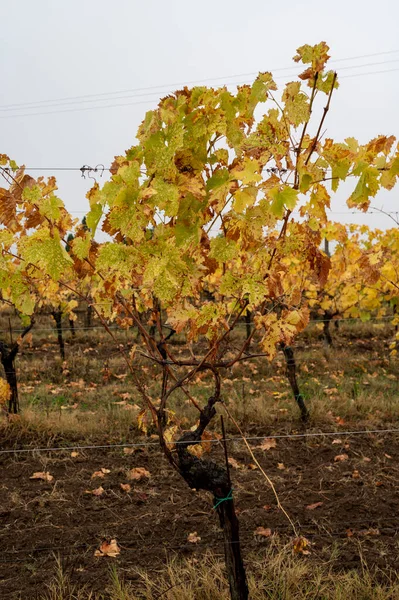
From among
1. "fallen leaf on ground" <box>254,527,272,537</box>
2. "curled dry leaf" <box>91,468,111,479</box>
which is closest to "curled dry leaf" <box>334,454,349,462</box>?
"fallen leaf on ground" <box>254,527,272,537</box>

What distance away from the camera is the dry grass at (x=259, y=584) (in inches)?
102

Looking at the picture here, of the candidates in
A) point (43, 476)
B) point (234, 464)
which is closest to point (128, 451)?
point (43, 476)

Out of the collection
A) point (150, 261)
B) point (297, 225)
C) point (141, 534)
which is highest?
point (297, 225)

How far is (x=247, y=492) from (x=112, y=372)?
510 centimetres

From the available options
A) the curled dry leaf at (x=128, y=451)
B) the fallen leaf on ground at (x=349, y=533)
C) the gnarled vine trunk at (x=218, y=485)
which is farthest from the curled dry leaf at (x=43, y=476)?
the gnarled vine trunk at (x=218, y=485)

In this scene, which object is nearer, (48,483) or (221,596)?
(221,596)

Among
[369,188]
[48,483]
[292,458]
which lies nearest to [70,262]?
[369,188]

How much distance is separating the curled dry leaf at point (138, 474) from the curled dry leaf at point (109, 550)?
1011mm

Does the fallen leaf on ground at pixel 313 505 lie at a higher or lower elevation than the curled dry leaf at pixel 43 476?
lower

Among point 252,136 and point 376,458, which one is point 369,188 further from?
point 376,458

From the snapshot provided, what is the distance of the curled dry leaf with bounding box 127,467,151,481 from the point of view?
428 cm

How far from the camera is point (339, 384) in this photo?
7453 millimetres

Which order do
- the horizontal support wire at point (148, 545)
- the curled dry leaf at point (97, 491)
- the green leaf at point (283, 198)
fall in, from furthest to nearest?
the curled dry leaf at point (97, 491), the horizontal support wire at point (148, 545), the green leaf at point (283, 198)

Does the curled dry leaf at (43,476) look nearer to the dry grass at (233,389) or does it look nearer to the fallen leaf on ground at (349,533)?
the dry grass at (233,389)
